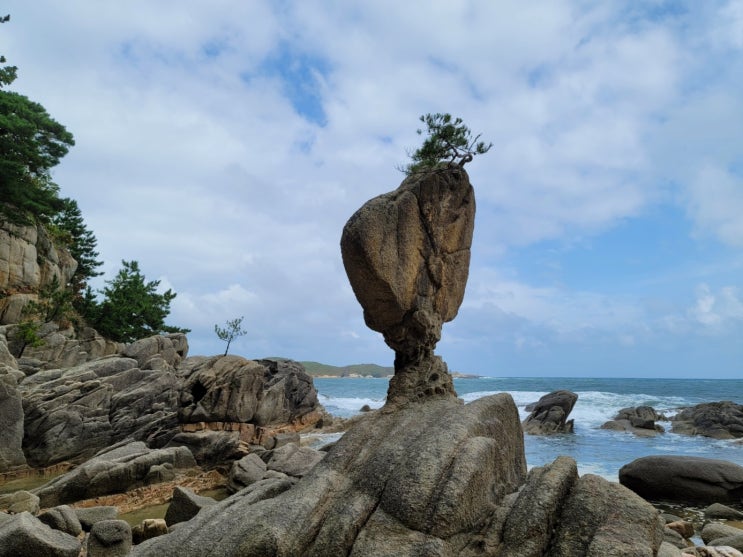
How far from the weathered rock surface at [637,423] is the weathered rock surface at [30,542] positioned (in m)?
40.0

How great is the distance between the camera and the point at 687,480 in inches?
767

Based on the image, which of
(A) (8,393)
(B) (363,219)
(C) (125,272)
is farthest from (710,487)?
(C) (125,272)

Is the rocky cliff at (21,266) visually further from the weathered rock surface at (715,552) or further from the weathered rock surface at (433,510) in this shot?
the weathered rock surface at (715,552)

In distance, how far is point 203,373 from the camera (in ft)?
101

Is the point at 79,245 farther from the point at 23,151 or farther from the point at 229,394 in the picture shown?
the point at 229,394

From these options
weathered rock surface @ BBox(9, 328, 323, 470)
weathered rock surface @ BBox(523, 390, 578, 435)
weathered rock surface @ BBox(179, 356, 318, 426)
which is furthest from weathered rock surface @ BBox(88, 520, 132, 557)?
weathered rock surface @ BBox(523, 390, 578, 435)

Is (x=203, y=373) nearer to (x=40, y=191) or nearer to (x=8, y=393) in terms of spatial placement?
(x=8, y=393)

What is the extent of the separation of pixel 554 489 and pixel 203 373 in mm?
27098

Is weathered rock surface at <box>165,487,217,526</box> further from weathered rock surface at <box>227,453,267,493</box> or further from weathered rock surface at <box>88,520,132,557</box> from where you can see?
weathered rock surface at <box>227,453,267,493</box>

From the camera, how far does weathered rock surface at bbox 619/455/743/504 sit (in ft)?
62.2

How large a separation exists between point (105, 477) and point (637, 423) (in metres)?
40.0

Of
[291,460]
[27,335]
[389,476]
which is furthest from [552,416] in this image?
[27,335]

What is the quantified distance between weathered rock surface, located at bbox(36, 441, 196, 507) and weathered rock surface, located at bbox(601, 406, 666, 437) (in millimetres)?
35731

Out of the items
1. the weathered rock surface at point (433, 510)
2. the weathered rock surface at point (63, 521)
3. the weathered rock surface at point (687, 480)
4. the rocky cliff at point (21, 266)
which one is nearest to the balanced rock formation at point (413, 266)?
the weathered rock surface at point (433, 510)
